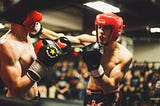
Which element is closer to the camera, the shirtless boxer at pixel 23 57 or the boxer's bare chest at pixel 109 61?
the shirtless boxer at pixel 23 57

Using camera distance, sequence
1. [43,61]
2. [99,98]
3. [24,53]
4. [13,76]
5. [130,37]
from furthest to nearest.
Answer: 1. [130,37]
2. [99,98]
3. [24,53]
4. [13,76]
5. [43,61]

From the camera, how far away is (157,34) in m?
2.06

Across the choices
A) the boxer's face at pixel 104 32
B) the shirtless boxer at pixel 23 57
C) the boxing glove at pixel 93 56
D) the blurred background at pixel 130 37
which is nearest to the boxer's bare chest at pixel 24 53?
the shirtless boxer at pixel 23 57

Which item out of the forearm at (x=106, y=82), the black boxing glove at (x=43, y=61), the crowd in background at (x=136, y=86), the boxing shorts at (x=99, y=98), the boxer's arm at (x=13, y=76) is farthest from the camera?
the crowd in background at (x=136, y=86)

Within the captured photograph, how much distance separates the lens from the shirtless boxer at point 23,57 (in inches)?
46.6

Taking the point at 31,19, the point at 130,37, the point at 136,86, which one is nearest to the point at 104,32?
the point at 31,19

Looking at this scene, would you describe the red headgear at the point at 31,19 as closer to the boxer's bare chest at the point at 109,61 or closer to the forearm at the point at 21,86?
the forearm at the point at 21,86

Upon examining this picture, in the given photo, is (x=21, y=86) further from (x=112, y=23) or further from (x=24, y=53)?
(x=112, y=23)

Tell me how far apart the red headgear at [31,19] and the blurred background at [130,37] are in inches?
3.5

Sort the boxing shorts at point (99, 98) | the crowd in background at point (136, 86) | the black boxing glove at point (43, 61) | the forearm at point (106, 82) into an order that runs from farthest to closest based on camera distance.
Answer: the crowd in background at point (136, 86)
the boxing shorts at point (99, 98)
the forearm at point (106, 82)
the black boxing glove at point (43, 61)

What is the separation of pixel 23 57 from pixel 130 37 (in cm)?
131

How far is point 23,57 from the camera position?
54.5 inches

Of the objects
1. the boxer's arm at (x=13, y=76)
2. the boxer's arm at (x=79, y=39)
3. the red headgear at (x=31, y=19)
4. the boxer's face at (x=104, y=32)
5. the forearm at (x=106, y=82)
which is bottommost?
the forearm at (x=106, y=82)

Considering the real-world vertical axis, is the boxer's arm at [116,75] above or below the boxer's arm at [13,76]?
below
